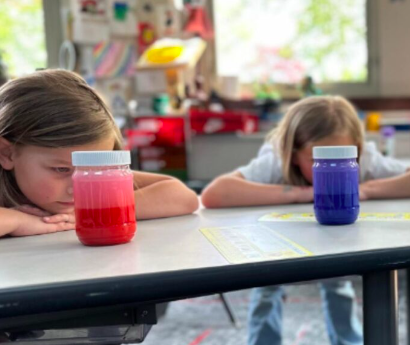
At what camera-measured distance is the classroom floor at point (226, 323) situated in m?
1.99

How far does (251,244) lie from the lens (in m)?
0.78

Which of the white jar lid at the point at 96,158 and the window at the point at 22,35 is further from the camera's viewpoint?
the window at the point at 22,35

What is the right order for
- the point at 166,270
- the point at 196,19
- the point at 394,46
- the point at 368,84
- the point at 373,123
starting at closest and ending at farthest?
the point at 166,270 < the point at 373,123 < the point at 196,19 < the point at 394,46 < the point at 368,84

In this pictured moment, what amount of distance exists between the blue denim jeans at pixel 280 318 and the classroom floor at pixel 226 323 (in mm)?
355

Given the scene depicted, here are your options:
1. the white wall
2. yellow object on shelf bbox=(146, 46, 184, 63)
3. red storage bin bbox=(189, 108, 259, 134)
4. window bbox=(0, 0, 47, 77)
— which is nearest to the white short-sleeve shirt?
red storage bin bbox=(189, 108, 259, 134)

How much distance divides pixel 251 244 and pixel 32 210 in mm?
434

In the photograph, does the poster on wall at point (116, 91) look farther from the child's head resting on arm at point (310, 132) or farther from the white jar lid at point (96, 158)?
the white jar lid at point (96, 158)

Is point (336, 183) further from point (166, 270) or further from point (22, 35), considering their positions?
point (22, 35)

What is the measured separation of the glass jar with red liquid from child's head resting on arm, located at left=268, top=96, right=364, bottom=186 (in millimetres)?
626

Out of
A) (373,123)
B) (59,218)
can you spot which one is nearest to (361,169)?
(59,218)

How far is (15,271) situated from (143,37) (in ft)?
8.46

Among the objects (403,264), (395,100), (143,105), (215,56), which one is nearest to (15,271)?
(403,264)

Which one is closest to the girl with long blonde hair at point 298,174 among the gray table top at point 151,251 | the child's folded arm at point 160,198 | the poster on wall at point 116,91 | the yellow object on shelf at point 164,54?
the child's folded arm at point 160,198

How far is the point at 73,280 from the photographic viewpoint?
62 cm
